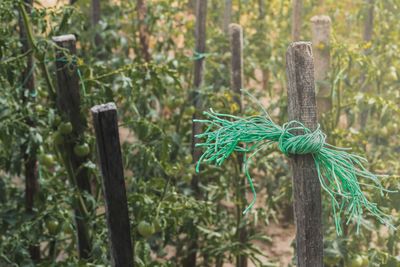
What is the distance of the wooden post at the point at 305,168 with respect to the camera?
5.24ft

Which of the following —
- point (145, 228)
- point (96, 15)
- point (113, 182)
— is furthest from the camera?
point (96, 15)

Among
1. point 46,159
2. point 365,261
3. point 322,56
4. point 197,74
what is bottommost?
point 365,261

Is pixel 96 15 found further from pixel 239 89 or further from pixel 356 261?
pixel 356 261

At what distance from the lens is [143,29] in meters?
3.61

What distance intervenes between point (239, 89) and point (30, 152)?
0.88 metres

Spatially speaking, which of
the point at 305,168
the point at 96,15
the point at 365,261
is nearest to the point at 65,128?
the point at 305,168

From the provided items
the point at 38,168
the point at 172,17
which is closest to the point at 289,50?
the point at 38,168

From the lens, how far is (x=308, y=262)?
64.4 inches

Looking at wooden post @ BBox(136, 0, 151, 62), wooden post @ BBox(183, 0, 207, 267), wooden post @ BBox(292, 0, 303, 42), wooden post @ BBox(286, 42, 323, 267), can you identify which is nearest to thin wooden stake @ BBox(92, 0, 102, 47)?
wooden post @ BBox(136, 0, 151, 62)

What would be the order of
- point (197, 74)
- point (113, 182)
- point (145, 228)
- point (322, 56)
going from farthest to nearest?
point (197, 74) → point (322, 56) → point (145, 228) → point (113, 182)

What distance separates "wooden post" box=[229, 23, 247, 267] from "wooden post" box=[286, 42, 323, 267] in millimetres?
1202

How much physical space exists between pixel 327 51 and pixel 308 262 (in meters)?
1.06

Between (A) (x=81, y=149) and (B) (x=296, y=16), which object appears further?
(B) (x=296, y=16)

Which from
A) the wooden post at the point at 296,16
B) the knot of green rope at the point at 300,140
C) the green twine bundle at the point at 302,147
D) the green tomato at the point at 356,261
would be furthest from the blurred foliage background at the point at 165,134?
the knot of green rope at the point at 300,140
